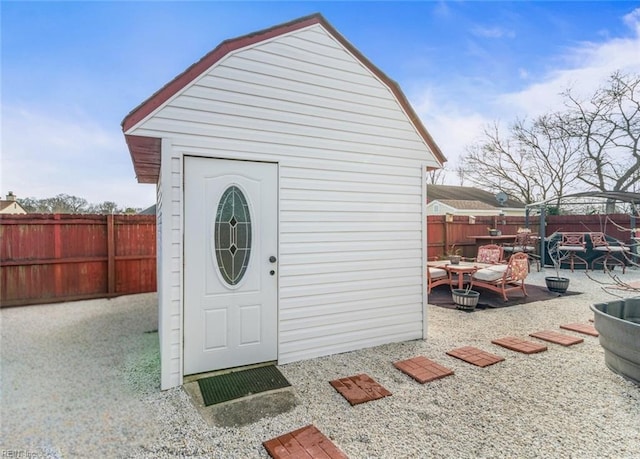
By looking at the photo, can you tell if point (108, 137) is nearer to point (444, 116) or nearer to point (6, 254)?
point (6, 254)

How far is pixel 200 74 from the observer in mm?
2965

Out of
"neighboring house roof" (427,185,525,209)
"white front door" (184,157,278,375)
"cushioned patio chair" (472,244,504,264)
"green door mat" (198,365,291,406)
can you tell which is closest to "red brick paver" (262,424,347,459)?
"green door mat" (198,365,291,406)

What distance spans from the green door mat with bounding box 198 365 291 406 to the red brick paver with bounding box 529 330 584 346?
3.44 metres

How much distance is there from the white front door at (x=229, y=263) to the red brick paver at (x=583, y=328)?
420cm

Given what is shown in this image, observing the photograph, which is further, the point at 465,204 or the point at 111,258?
the point at 465,204

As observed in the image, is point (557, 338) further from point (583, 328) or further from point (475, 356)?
point (475, 356)

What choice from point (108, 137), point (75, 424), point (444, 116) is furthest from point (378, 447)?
point (444, 116)

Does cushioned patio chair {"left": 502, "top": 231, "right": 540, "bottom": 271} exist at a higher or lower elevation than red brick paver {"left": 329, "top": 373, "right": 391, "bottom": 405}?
higher

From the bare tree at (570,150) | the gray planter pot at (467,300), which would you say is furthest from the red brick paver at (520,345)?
the bare tree at (570,150)

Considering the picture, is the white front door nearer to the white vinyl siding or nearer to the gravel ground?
the white vinyl siding

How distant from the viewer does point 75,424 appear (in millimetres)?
2367

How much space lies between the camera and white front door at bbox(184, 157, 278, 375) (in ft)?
10.00

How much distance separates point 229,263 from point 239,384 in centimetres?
114

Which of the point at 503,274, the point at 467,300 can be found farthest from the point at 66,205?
the point at 503,274
